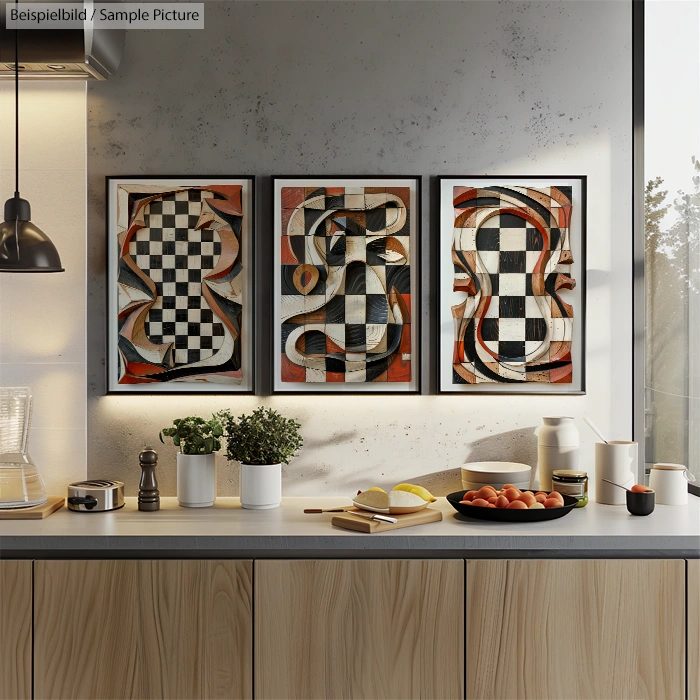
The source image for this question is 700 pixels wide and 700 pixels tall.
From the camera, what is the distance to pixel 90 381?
94.0 inches

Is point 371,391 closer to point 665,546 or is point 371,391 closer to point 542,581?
point 542,581

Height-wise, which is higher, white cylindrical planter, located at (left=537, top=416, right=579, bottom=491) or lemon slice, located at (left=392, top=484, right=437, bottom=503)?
white cylindrical planter, located at (left=537, top=416, right=579, bottom=491)

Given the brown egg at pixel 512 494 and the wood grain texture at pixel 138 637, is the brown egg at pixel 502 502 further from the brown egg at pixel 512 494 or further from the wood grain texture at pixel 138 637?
the wood grain texture at pixel 138 637

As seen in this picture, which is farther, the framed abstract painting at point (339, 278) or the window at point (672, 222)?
the window at point (672, 222)

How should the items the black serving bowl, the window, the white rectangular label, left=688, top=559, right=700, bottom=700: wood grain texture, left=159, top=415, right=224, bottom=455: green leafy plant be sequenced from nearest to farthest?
left=688, top=559, right=700, bottom=700: wood grain texture → the black serving bowl → the white rectangular label → left=159, top=415, right=224, bottom=455: green leafy plant → the window

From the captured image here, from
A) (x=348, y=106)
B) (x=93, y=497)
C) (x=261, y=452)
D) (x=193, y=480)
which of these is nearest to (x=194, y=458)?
(x=193, y=480)

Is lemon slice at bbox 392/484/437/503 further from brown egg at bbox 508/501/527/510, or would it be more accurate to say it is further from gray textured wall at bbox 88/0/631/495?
gray textured wall at bbox 88/0/631/495

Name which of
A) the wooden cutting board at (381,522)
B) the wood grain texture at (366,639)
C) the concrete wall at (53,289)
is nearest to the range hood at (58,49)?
the concrete wall at (53,289)

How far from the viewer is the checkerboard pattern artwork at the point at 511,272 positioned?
2377 mm

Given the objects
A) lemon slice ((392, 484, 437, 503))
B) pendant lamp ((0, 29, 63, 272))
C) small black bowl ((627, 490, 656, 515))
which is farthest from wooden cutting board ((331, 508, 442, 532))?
pendant lamp ((0, 29, 63, 272))

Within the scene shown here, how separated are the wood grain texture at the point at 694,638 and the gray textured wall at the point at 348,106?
41.2 inches

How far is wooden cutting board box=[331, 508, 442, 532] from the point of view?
191cm

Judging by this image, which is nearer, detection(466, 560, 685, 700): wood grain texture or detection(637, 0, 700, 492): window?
detection(466, 560, 685, 700): wood grain texture

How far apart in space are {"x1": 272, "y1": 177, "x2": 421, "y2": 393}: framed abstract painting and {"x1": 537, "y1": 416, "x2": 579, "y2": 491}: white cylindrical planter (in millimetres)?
628
